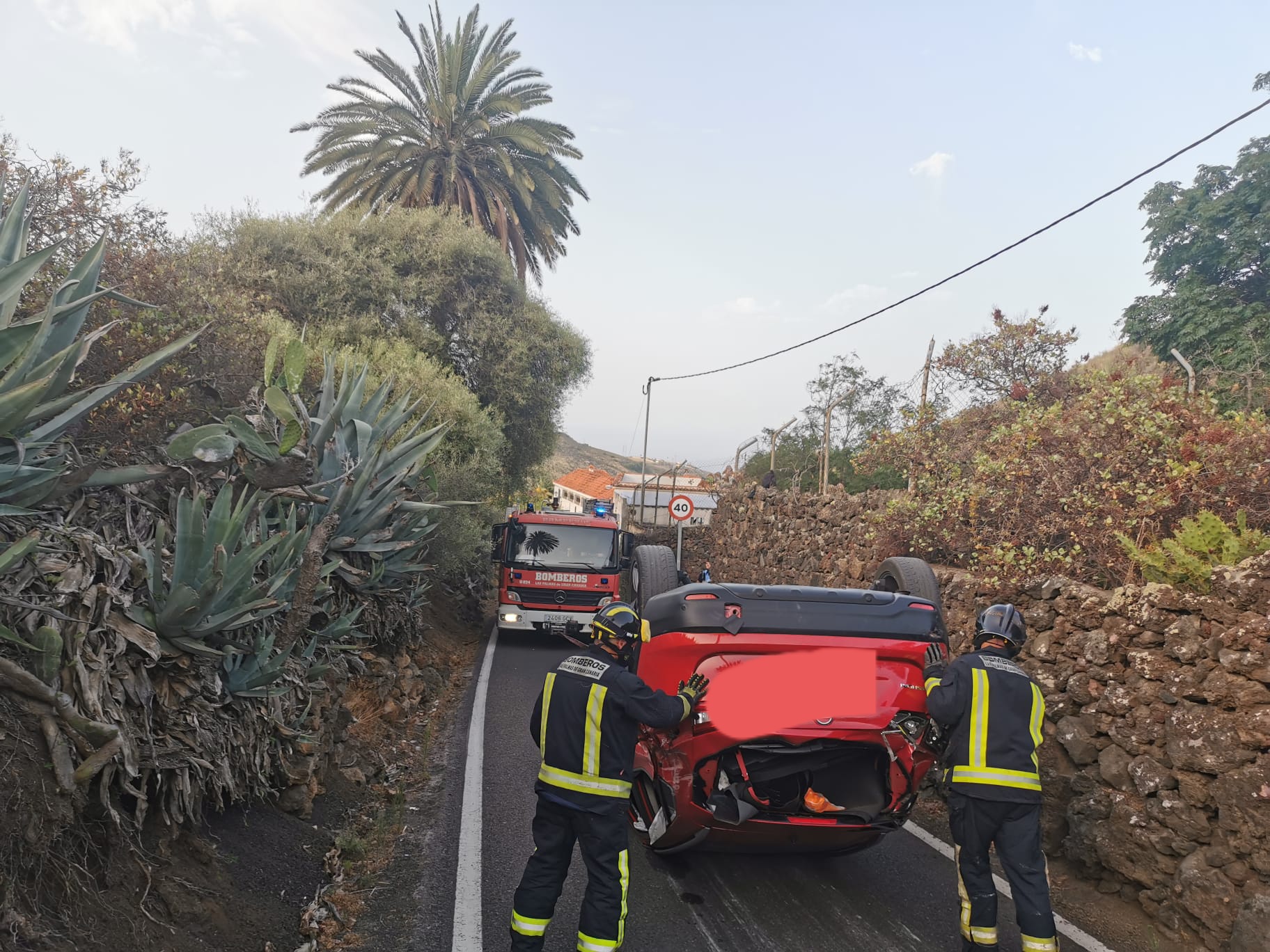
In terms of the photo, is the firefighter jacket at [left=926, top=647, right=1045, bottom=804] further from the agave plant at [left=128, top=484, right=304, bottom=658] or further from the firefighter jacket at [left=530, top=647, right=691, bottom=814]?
the agave plant at [left=128, top=484, right=304, bottom=658]

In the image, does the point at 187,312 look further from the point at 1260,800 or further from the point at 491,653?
the point at 1260,800

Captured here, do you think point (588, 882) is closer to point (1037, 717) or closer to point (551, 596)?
point (1037, 717)

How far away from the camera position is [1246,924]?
4.08 meters

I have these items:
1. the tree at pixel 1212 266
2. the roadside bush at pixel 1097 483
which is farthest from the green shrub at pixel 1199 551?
the tree at pixel 1212 266

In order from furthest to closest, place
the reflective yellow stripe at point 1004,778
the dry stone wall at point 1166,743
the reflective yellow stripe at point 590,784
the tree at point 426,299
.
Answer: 1. the tree at point 426,299
2. the dry stone wall at point 1166,743
3. the reflective yellow stripe at point 1004,778
4. the reflective yellow stripe at point 590,784

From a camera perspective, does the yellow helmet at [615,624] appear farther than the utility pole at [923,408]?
No

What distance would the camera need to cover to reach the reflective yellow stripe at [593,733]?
393 cm

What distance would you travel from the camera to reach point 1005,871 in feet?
13.5

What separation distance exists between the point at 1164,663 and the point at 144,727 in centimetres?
565

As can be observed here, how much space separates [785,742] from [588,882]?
1.23 metres

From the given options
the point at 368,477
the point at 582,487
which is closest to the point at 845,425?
the point at 368,477

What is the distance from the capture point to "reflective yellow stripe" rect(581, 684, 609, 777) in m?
3.93

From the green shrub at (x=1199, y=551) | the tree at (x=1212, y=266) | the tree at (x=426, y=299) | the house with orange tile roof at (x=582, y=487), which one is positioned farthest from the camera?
the house with orange tile roof at (x=582, y=487)

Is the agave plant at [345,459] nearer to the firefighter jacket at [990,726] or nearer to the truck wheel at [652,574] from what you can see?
the truck wheel at [652,574]
